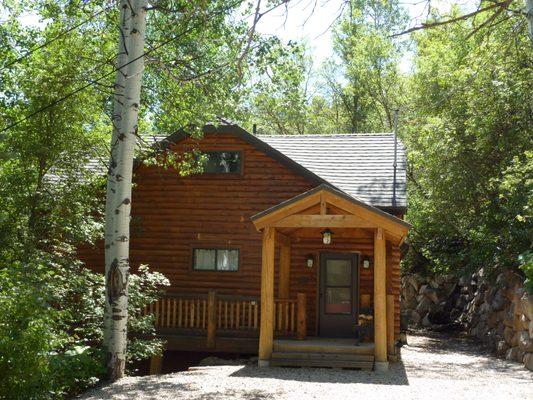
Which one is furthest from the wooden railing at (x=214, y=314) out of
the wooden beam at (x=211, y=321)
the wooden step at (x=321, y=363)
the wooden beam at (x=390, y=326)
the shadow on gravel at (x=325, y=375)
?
the shadow on gravel at (x=325, y=375)

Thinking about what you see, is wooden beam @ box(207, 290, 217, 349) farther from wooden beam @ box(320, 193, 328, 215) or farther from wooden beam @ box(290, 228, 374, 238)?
wooden beam @ box(320, 193, 328, 215)

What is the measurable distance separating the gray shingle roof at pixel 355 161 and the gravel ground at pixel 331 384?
13.3ft

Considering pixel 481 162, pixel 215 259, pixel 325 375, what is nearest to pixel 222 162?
pixel 215 259

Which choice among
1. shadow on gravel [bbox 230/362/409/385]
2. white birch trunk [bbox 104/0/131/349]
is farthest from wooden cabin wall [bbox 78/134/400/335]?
white birch trunk [bbox 104/0/131/349]

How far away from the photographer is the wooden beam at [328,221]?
1121 centimetres

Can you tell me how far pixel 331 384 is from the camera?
9.38 meters

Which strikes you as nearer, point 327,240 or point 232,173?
point 327,240

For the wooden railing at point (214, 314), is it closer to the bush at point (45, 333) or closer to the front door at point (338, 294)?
the front door at point (338, 294)

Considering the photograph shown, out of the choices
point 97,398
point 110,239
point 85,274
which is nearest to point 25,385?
point 97,398

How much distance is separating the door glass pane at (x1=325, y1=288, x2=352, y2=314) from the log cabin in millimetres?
23

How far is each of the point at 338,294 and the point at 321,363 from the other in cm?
331

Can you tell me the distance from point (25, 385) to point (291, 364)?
5148 millimetres

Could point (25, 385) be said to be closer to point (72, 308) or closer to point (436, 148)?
point (72, 308)

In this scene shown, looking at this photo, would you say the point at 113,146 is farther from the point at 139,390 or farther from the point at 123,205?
the point at 139,390
